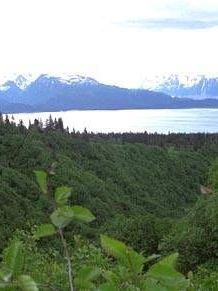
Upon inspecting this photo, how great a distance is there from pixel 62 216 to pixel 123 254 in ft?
1.13

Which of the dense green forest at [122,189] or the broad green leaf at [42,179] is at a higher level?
the broad green leaf at [42,179]

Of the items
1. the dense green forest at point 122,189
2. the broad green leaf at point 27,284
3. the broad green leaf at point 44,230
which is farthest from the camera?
the dense green forest at point 122,189

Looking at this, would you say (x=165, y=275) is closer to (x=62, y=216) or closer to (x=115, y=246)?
(x=115, y=246)

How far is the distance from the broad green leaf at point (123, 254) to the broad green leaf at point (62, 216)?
23 cm

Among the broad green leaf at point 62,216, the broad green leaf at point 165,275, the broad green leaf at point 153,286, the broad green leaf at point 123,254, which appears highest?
the broad green leaf at point 62,216

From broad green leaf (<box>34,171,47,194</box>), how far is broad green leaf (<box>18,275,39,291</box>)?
1.38 feet

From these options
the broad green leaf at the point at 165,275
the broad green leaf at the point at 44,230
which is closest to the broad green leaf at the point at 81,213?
the broad green leaf at the point at 44,230

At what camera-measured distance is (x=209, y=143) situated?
196750 mm

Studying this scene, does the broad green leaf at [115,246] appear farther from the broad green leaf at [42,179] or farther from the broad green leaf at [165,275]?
the broad green leaf at [42,179]

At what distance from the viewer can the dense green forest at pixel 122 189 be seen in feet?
103

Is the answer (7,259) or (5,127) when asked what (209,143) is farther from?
(7,259)

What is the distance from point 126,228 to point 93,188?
71.6m

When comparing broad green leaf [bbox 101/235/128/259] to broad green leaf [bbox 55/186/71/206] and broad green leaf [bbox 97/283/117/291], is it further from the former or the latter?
broad green leaf [bbox 55/186/71/206]

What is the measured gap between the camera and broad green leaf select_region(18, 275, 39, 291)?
214cm
